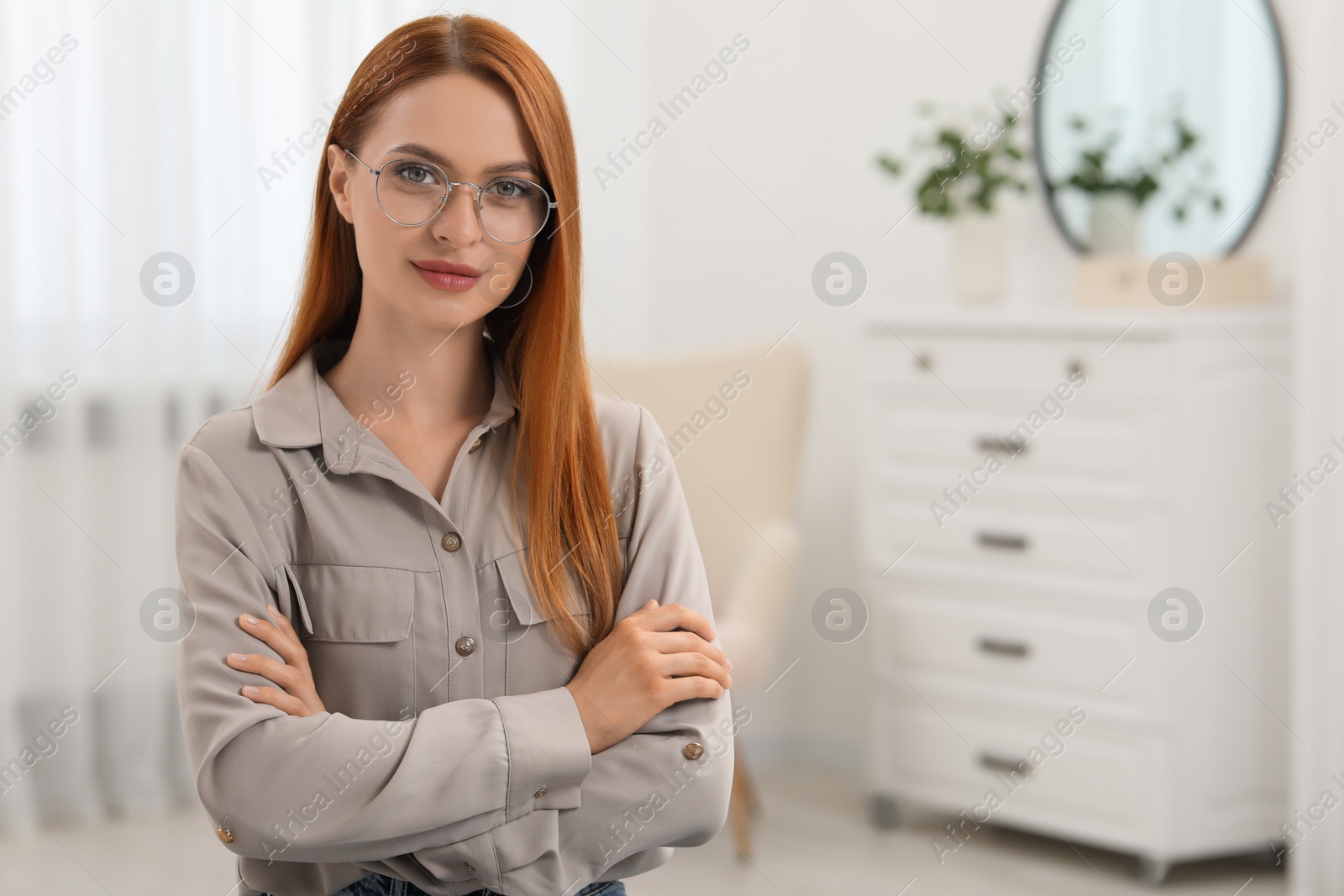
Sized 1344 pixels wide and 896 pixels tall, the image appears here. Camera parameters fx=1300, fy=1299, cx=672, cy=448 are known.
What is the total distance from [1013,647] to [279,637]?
6.96ft

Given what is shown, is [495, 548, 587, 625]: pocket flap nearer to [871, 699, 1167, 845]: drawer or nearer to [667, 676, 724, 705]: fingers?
[667, 676, 724, 705]: fingers

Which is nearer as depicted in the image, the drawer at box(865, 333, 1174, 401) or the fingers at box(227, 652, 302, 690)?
the fingers at box(227, 652, 302, 690)

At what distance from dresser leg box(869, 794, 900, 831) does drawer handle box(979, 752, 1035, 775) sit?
0.30 meters

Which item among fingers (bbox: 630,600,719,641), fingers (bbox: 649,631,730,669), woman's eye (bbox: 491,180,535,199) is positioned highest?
woman's eye (bbox: 491,180,535,199)

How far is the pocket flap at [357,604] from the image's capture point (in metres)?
1.32

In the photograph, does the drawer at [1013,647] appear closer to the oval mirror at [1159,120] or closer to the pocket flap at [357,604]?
the oval mirror at [1159,120]

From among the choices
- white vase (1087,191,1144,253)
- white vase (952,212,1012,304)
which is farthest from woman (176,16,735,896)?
white vase (1087,191,1144,253)

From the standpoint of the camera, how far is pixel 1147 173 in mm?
3158

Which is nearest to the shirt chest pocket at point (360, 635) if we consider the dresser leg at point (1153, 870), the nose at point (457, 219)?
the nose at point (457, 219)

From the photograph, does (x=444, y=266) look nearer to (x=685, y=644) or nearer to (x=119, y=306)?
(x=685, y=644)

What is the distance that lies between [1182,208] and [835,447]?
1.19 meters

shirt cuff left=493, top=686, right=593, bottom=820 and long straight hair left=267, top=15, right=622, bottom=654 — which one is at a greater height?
long straight hair left=267, top=15, right=622, bottom=654

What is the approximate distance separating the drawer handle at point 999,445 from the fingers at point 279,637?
2.03 m

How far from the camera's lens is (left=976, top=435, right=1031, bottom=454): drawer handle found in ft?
9.72
